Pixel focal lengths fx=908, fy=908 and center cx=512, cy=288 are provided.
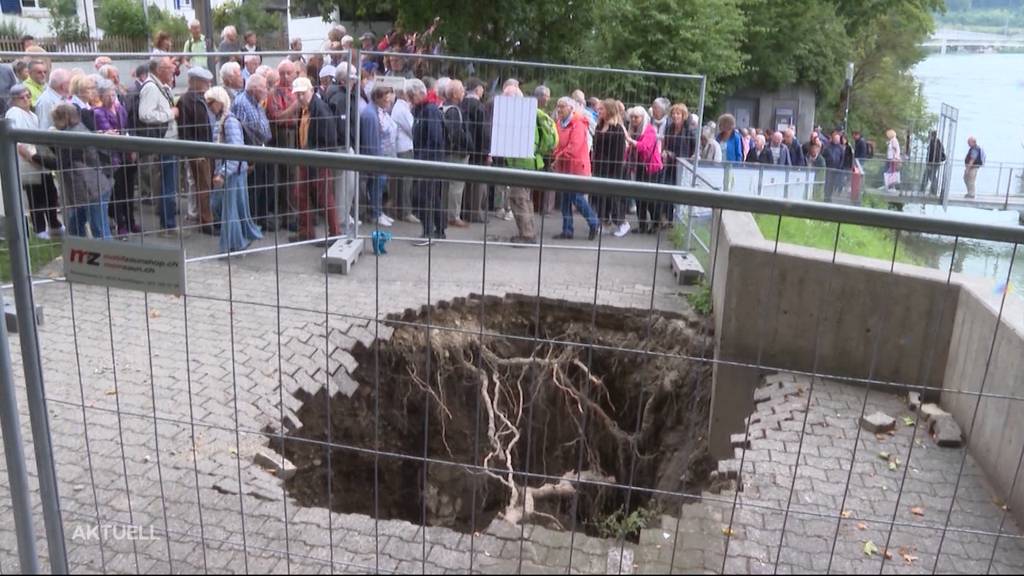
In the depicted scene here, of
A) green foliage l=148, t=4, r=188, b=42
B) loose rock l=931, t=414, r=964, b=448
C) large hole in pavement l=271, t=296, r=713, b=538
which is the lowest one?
large hole in pavement l=271, t=296, r=713, b=538

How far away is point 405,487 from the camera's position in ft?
24.0

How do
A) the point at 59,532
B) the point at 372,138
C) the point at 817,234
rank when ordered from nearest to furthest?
1. the point at 59,532
2. the point at 817,234
3. the point at 372,138

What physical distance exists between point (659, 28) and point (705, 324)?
16793mm

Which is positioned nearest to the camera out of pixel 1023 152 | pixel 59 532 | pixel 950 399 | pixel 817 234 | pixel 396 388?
pixel 59 532

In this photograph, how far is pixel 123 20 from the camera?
38.8 metres

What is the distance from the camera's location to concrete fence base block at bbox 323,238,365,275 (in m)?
8.77

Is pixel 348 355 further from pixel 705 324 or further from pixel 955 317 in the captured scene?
pixel 955 317

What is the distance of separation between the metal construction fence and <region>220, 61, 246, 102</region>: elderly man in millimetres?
2117

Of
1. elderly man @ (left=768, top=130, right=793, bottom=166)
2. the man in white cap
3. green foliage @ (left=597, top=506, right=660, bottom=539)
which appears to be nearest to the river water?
green foliage @ (left=597, top=506, right=660, bottom=539)

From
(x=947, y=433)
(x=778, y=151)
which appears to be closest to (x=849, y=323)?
(x=947, y=433)

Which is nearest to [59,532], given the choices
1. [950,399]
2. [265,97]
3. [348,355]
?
[348,355]

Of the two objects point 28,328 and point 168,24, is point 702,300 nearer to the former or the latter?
point 28,328

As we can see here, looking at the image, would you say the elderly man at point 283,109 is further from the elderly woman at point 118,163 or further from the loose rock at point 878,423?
the loose rock at point 878,423

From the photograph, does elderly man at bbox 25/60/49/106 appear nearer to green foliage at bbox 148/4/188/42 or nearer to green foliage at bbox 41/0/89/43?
green foliage at bbox 148/4/188/42
